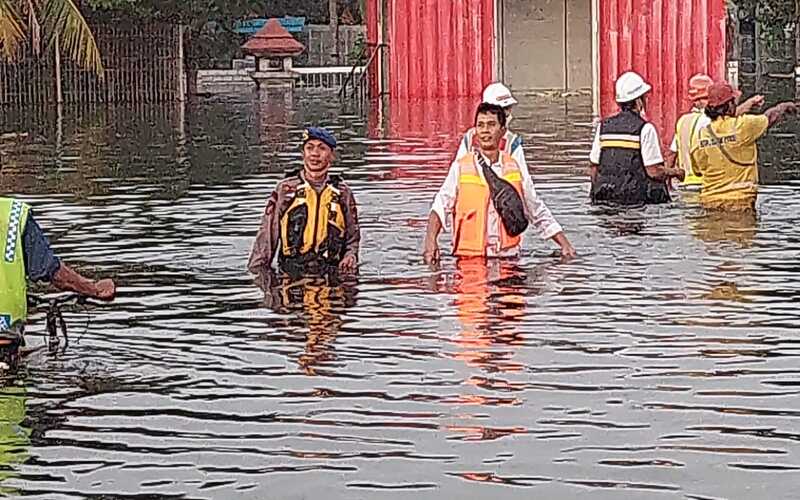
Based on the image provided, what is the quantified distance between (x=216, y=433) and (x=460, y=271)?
593 centimetres

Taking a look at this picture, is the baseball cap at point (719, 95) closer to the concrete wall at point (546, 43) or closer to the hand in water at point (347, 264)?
the hand in water at point (347, 264)

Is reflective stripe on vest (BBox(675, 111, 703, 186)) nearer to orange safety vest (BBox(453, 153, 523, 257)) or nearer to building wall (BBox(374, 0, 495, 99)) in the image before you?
orange safety vest (BBox(453, 153, 523, 257))

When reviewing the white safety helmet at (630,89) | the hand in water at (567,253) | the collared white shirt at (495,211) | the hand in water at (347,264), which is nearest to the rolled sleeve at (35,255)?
the hand in water at (347,264)

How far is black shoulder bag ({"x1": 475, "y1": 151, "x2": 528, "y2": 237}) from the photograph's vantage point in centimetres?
1520

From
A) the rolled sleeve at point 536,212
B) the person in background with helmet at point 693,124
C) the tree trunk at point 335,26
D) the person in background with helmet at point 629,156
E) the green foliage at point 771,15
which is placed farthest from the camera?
the tree trunk at point 335,26

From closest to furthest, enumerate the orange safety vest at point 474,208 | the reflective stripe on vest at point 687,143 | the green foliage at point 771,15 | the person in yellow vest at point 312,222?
the person in yellow vest at point 312,222 → the orange safety vest at point 474,208 → the reflective stripe on vest at point 687,143 → the green foliage at point 771,15

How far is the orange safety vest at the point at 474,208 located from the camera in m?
15.3

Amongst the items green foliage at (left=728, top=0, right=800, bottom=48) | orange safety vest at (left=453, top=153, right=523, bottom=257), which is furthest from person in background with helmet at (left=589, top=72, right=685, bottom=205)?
green foliage at (left=728, top=0, right=800, bottom=48)

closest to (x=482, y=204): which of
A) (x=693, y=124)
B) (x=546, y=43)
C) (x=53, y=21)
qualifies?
(x=693, y=124)

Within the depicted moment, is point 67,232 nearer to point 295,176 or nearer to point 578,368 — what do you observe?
point 295,176

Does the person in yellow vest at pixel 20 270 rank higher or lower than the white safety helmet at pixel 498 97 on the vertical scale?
lower

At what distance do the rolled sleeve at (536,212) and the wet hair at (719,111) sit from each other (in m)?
3.88

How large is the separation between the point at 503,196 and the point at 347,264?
4.10ft

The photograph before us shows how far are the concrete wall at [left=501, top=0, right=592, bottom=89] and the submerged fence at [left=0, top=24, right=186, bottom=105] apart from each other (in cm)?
861
